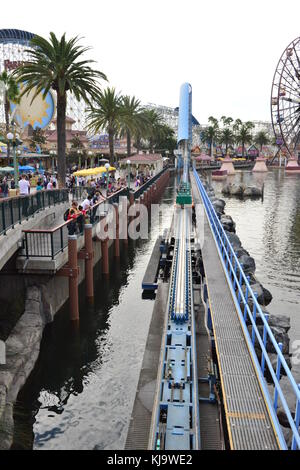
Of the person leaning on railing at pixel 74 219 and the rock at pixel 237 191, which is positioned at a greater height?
the person leaning on railing at pixel 74 219

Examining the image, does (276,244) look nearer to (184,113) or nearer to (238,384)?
(238,384)

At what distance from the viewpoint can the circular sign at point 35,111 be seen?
6881cm

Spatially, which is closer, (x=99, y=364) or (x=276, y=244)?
(x=99, y=364)

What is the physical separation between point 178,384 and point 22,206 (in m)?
10.5

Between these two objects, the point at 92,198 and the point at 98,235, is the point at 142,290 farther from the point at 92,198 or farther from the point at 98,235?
the point at 92,198

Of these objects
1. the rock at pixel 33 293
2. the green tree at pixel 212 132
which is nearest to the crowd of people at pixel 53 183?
the rock at pixel 33 293

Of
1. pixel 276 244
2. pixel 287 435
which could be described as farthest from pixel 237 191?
pixel 287 435

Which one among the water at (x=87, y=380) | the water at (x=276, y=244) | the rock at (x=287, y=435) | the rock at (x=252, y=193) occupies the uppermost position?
the rock at (x=252, y=193)

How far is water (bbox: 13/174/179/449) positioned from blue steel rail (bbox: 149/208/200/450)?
245cm

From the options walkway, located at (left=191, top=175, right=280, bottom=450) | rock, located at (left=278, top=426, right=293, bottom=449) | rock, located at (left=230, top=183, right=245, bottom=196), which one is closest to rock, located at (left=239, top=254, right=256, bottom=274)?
walkway, located at (left=191, top=175, right=280, bottom=450)

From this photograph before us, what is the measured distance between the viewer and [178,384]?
10547mm

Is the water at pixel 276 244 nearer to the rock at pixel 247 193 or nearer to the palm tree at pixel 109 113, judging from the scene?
the rock at pixel 247 193

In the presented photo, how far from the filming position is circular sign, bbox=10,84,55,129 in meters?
68.8

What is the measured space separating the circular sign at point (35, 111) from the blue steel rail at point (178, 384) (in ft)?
194
